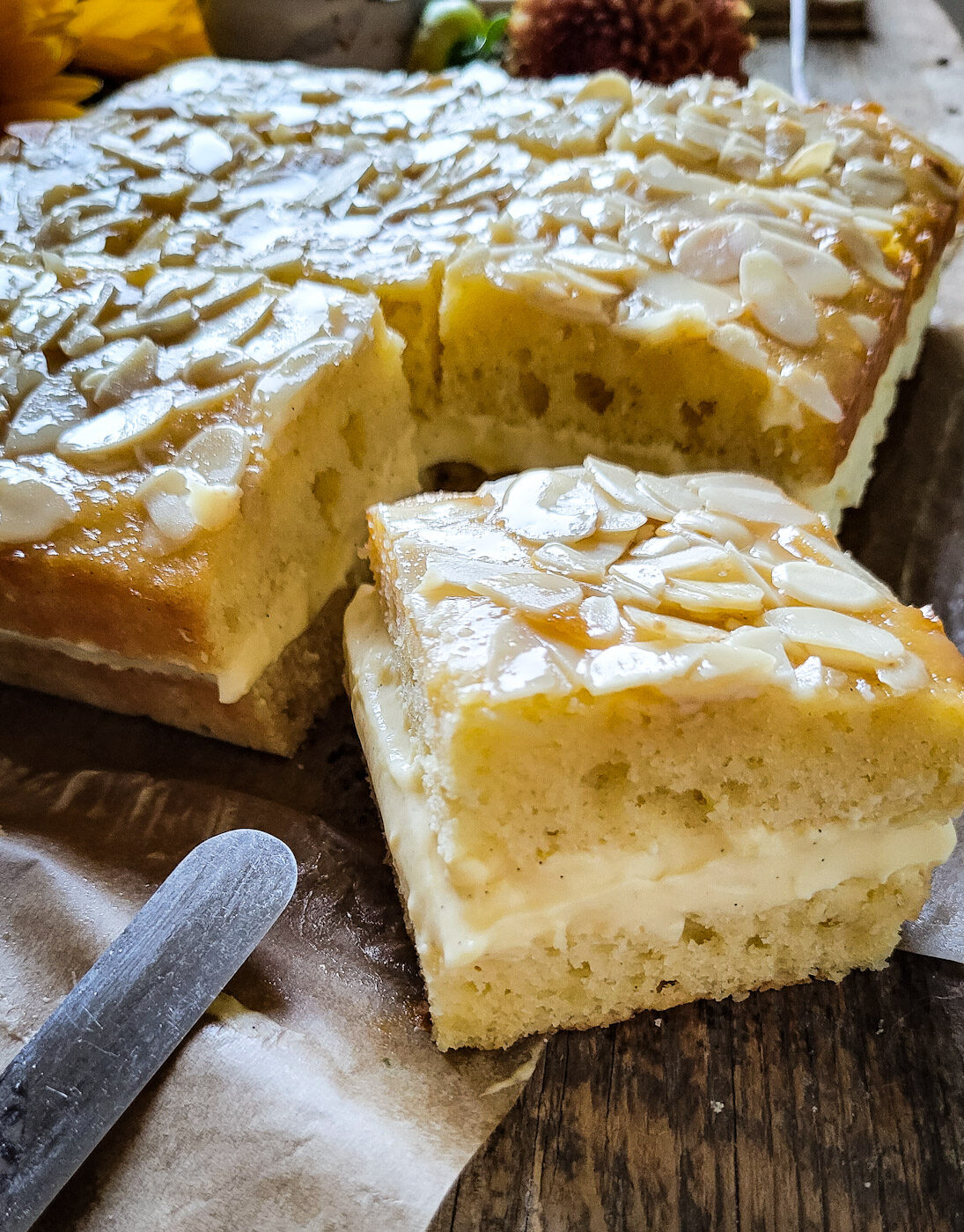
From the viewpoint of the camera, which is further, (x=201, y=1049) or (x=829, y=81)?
(x=829, y=81)

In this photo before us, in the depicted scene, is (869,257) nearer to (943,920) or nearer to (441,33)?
(943,920)

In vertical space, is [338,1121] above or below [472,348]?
below

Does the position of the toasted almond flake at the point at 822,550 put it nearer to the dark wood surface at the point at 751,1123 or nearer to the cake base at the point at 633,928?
the cake base at the point at 633,928

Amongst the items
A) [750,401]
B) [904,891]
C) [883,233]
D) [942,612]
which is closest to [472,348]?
[750,401]

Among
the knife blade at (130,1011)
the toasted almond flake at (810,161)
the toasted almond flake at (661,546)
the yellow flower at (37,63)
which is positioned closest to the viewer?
the knife blade at (130,1011)

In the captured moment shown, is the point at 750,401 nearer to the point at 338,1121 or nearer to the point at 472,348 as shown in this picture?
the point at 472,348

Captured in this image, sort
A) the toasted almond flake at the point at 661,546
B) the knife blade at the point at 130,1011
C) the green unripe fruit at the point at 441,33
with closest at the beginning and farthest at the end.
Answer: the knife blade at the point at 130,1011 < the toasted almond flake at the point at 661,546 < the green unripe fruit at the point at 441,33

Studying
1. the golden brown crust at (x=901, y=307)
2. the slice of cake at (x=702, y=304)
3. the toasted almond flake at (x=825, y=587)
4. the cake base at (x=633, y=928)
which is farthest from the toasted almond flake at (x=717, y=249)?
the cake base at (x=633, y=928)
